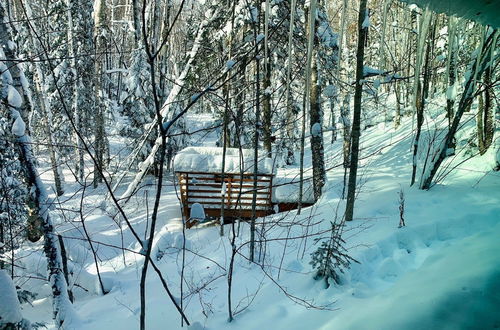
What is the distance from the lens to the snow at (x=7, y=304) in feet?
6.57

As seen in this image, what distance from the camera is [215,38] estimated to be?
8836 millimetres

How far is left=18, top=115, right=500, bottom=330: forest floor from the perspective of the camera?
7.08 ft

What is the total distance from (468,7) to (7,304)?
138 inches

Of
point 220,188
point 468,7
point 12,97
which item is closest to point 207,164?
point 220,188

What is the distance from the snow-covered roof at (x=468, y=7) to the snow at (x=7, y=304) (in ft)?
10.1

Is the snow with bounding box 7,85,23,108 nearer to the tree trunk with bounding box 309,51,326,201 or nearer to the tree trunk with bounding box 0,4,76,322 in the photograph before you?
the tree trunk with bounding box 0,4,76,322

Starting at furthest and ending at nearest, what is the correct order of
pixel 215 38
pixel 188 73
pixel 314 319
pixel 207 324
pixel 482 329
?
pixel 215 38
pixel 188 73
pixel 207 324
pixel 314 319
pixel 482 329

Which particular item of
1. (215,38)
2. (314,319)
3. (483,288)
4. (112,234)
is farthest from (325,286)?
(112,234)

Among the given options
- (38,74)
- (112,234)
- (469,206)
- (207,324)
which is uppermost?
(38,74)

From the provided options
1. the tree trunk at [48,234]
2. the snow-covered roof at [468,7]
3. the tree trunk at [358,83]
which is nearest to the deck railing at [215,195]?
the tree trunk at [358,83]

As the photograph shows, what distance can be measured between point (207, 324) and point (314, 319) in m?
1.24

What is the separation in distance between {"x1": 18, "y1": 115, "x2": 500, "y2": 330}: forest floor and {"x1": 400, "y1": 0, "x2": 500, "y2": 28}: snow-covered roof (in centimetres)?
158

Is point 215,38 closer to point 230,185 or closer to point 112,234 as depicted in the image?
point 230,185

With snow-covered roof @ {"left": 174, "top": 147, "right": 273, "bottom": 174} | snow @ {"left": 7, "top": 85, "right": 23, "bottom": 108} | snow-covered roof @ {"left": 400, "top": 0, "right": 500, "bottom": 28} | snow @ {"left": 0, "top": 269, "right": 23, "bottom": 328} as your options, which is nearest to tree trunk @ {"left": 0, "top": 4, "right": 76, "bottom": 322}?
snow @ {"left": 7, "top": 85, "right": 23, "bottom": 108}
